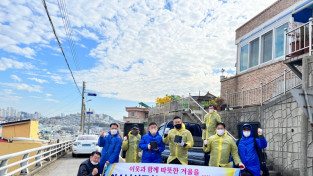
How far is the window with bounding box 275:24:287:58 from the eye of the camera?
1394cm

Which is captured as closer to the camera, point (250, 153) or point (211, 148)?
point (250, 153)

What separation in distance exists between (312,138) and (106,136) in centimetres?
570

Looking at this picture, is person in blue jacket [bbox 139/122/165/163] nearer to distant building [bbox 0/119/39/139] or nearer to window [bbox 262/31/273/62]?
window [bbox 262/31/273/62]

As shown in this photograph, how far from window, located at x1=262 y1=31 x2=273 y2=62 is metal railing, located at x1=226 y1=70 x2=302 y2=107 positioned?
2.92 metres

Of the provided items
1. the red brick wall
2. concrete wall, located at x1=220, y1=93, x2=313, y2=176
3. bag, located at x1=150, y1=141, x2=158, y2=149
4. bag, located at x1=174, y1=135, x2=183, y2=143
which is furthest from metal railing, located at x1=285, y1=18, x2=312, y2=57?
bag, located at x1=150, y1=141, x2=158, y2=149

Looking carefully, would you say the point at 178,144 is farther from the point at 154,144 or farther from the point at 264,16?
the point at 264,16

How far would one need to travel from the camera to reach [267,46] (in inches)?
604

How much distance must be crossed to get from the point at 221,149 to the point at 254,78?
414 inches

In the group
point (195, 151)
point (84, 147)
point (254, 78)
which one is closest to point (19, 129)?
point (84, 147)

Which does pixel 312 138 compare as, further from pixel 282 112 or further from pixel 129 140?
pixel 129 140

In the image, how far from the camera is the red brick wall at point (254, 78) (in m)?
13.8

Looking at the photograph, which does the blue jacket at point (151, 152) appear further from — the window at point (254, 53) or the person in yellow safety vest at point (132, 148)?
the window at point (254, 53)

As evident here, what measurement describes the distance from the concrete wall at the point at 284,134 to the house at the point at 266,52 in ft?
3.59

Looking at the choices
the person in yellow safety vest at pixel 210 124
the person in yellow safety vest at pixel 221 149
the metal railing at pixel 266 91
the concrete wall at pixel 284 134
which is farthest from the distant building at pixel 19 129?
the person in yellow safety vest at pixel 221 149
